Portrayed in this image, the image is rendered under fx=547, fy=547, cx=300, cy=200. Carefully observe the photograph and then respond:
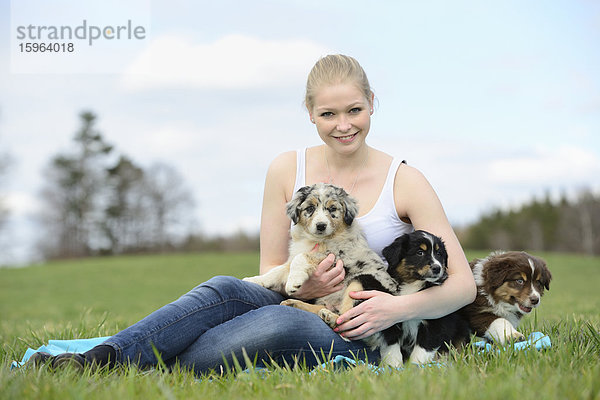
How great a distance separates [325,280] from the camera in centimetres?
357

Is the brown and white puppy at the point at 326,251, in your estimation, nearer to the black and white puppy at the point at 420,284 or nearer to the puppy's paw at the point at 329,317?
the puppy's paw at the point at 329,317

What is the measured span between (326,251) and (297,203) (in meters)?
0.42

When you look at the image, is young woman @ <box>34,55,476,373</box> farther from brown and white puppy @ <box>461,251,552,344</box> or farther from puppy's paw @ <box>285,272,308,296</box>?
brown and white puppy @ <box>461,251,552,344</box>

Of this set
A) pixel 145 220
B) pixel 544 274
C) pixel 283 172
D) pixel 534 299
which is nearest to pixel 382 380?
pixel 534 299

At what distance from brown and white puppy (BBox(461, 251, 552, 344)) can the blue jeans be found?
32.7 inches

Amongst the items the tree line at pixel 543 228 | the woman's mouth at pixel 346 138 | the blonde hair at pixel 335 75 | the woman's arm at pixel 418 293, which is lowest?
Answer: the tree line at pixel 543 228

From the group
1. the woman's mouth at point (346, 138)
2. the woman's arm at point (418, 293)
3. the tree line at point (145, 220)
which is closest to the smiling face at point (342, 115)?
the woman's mouth at point (346, 138)

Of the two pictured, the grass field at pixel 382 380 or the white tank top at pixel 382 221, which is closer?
the grass field at pixel 382 380

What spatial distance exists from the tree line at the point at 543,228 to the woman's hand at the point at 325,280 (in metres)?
32.6

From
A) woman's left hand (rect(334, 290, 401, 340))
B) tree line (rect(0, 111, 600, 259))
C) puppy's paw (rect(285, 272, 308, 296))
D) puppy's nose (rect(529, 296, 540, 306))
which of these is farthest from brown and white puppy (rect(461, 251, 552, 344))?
tree line (rect(0, 111, 600, 259))


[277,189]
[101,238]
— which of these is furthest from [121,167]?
A: [277,189]

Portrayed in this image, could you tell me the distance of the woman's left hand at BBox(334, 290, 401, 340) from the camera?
10.6 ft

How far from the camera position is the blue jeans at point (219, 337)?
320 cm

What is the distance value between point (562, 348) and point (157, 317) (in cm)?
234
